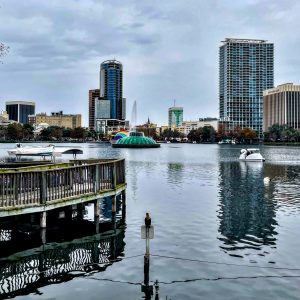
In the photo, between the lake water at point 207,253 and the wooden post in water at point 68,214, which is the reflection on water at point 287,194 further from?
the wooden post in water at point 68,214

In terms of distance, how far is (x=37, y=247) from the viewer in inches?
882

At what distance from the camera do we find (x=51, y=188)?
23688mm

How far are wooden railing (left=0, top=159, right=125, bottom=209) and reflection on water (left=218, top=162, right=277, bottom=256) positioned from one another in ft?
27.2

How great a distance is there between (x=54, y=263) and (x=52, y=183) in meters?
5.28

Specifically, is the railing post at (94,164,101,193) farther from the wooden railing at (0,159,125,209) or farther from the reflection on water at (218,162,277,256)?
the reflection on water at (218,162,277,256)

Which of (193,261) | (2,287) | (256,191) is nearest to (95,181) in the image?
(193,261)

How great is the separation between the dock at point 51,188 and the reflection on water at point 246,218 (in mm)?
8201

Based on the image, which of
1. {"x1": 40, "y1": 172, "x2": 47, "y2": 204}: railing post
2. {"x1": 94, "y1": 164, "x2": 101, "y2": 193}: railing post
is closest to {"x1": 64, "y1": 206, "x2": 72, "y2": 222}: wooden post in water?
{"x1": 94, "y1": 164, "x2": 101, "y2": 193}: railing post

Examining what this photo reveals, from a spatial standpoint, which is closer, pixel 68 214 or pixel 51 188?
pixel 51 188

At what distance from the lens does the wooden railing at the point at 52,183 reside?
71.4ft

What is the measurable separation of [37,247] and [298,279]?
1307 cm

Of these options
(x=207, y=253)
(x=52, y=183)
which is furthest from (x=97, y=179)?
(x=207, y=253)

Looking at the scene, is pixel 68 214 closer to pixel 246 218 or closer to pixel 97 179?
pixel 97 179

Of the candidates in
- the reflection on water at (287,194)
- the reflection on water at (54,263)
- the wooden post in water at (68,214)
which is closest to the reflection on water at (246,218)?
the reflection on water at (287,194)
